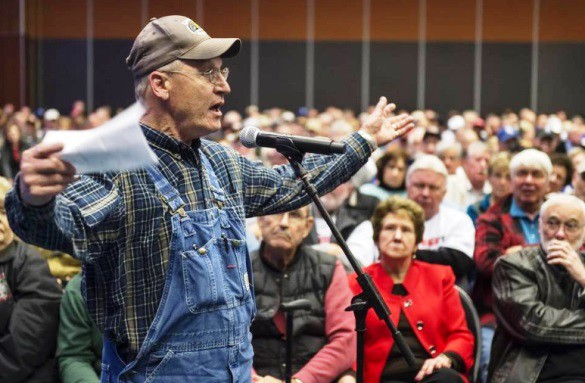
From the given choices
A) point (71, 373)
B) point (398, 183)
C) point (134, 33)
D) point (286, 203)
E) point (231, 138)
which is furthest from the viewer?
point (134, 33)

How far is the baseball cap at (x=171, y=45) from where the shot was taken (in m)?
2.49

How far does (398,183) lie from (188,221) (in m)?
4.58

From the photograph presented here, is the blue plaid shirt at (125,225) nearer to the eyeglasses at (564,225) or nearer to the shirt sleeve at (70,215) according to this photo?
the shirt sleeve at (70,215)

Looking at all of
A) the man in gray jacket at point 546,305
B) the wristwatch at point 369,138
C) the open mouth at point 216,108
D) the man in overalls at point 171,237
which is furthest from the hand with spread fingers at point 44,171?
the man in gray jacket at point 546,305

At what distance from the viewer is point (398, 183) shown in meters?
6.85

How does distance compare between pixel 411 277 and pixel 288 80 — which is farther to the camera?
pixel 288 80

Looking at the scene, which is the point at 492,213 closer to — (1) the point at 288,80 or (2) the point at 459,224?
(2) the point at 459,224

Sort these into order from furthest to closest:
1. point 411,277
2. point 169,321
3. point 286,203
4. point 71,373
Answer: point 411,277 < point 71,373 < point 286,203 < point 169,321

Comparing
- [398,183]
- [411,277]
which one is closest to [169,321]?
[411,277]

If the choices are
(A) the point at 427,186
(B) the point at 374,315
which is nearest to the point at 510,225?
(A) the point at 427,186

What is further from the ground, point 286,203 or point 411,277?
point 286,203

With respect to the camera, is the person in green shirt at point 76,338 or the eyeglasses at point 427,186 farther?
the eyeglasses at point 427,186

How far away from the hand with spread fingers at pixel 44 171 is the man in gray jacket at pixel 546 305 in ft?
8.97

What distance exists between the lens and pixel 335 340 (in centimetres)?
430
